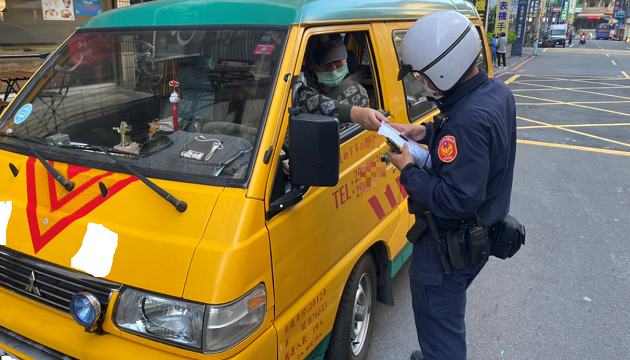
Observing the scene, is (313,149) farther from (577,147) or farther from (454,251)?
(577,147)

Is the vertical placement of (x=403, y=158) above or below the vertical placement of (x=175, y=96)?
below

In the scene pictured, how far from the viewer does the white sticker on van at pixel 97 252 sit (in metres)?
1.69

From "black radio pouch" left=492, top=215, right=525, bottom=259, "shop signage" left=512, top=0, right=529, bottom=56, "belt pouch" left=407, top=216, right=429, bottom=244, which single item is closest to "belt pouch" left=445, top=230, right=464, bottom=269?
"belt pouch" left=407, top=216, right=429, bottom=244

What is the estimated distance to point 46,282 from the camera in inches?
69.9

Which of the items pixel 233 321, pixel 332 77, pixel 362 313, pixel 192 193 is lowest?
pixel 362 313

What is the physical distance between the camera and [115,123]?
2.44m

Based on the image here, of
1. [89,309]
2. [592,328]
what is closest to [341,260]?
[89,309]

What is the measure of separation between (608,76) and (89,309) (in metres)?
22.8

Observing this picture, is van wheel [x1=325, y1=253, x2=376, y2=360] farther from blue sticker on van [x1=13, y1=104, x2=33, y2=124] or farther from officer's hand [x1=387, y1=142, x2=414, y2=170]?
blue sticker on van [x1=13, y1=104, x2=33, y2=124]

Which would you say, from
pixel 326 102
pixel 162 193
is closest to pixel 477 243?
pixel 326 102

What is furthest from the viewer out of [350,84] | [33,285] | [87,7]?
[87,7]

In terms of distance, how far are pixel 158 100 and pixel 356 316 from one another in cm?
163

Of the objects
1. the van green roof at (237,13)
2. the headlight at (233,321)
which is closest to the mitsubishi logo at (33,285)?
the headlight at (233,321)

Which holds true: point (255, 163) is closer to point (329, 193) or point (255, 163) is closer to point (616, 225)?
point (329, 193)
